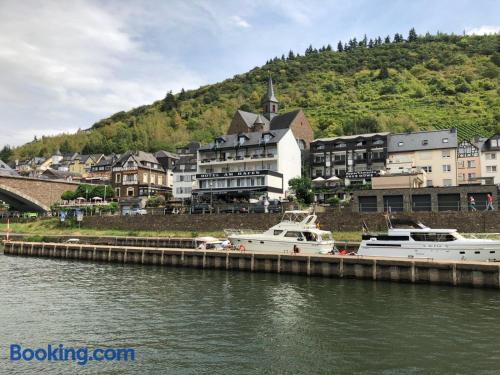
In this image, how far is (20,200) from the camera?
3888 inches

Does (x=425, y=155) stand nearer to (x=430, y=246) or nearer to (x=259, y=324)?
(x=430, y=246)

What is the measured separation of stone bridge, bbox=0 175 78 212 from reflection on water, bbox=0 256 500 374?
67.8m

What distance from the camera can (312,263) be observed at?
36344mm

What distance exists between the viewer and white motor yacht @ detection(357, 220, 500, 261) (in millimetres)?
33156

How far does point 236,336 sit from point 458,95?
163194mm

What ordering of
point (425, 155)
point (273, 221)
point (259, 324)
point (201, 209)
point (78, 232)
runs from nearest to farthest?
1. point (259, 324)
2. point (273, 221)
3. point (201, 209)
4. point (78, 232)
5. point (425, 155)

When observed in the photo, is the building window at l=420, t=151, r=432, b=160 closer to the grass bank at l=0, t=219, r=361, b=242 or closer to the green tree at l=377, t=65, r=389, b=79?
the grass bank at l=0, t=219, r=361, b=242

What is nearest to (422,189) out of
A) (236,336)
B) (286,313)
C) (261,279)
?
(261,279)

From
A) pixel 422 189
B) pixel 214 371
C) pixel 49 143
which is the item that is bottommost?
pixel 214 371

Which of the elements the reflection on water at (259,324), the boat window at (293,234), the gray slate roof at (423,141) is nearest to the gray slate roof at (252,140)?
the gray slate roof at (423,141)

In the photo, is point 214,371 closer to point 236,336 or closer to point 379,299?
point 236,336

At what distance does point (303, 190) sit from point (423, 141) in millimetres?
27985

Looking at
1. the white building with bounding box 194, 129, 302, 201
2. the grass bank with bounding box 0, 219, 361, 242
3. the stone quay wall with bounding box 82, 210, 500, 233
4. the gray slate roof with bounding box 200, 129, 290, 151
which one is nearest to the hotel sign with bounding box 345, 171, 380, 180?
the white building with bounding box 194, 129, 302, 201

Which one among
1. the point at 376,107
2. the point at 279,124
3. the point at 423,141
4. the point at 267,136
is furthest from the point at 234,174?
the point at 376,107
